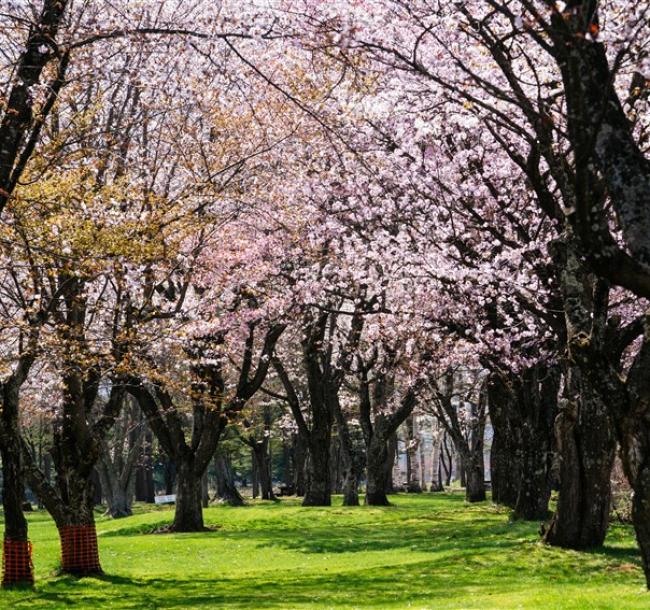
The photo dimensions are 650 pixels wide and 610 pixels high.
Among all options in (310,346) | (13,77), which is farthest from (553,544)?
(310,346)

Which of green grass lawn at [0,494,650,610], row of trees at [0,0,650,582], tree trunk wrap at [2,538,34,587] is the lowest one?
green grass lawn at [0,494,650,610]

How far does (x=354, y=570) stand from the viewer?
66.8ft

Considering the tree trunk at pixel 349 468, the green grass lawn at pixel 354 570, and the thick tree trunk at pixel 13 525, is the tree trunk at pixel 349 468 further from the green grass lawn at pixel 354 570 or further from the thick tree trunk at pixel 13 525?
the thick tree trunk at pixel 13 525

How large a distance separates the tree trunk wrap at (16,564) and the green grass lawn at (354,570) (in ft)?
1.70

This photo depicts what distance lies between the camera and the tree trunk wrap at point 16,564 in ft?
59.1

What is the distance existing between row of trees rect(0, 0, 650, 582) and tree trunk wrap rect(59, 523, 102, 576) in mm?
61

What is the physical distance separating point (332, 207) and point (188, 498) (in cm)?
1221

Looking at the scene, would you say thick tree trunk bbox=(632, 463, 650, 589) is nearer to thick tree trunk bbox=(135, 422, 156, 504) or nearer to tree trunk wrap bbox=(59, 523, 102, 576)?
tree trunk wrap bbox=(59, 523, 102, 576)

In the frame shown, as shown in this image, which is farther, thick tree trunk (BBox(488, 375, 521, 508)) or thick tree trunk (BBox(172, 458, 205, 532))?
thick tree trunk (BBox(172, 458, 205, 532))

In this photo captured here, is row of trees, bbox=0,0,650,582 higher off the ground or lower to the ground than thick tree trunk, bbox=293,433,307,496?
higher

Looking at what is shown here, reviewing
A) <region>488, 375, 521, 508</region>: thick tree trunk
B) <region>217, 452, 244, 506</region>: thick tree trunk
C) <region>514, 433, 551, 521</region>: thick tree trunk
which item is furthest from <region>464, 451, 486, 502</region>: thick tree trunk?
<region>514, 433, 551, 521</region>: thick tree trunk

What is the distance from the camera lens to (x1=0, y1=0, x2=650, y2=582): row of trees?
35.2ft

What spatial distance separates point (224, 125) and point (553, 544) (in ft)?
44.8

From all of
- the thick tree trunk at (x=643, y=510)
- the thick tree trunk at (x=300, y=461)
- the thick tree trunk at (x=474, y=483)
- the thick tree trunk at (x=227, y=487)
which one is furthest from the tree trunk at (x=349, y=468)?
the thick tree trunk at (x=643, y=510)
